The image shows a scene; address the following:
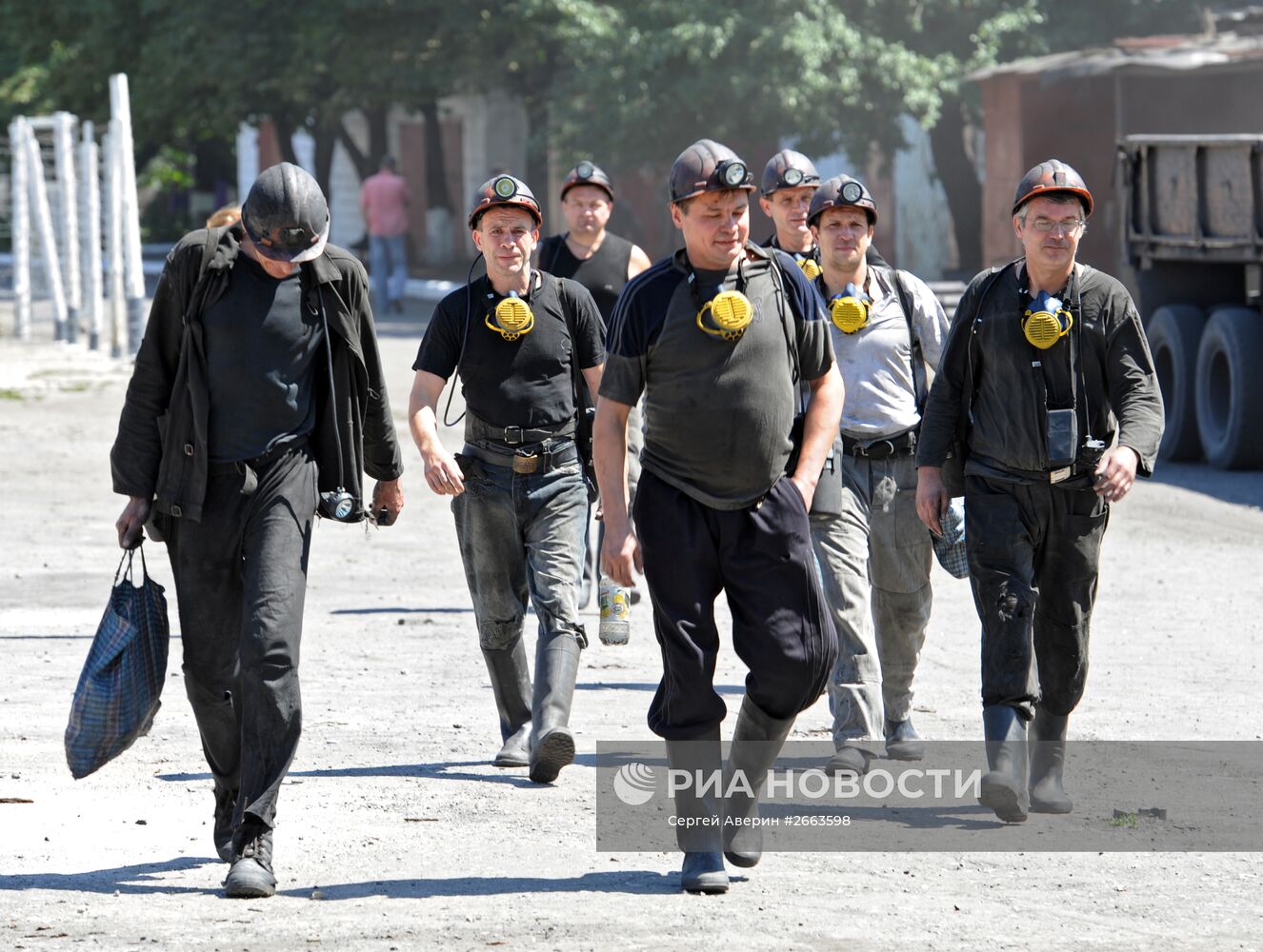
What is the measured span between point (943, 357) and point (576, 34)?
25.1 m

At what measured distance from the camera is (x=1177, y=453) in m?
16.8

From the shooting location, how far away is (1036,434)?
6324 millimetres

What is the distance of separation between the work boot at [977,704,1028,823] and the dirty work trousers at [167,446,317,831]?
196 cm

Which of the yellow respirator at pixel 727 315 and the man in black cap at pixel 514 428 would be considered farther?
the man in black cap at pixel 514 428

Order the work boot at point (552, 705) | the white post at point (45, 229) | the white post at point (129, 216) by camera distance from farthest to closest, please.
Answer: the white post at point (45, 229) < the white post at point (129, 216) < the work boot at point (552, 705)

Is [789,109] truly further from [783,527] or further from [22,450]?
[783,527]

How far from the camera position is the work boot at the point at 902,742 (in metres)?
7.32

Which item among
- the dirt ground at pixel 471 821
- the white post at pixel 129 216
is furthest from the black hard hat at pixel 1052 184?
the white post at pixel 129 216

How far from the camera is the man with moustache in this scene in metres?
7.17

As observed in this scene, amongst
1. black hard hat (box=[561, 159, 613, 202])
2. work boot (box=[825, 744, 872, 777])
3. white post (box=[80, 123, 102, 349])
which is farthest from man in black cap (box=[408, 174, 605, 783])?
white post (box=[80, 123, 102, 349])

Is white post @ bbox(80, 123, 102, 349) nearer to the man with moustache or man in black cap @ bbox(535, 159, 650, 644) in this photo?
man in black cap @ bbox(535, 159, 650, 644)

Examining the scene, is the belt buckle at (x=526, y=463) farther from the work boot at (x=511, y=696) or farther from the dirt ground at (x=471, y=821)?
the dirt ground at (x=471, y=821)

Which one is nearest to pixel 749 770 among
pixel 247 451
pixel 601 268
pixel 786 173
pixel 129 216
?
pixel 247 451

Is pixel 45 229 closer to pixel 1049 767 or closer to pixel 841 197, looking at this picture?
pixel 841 197
